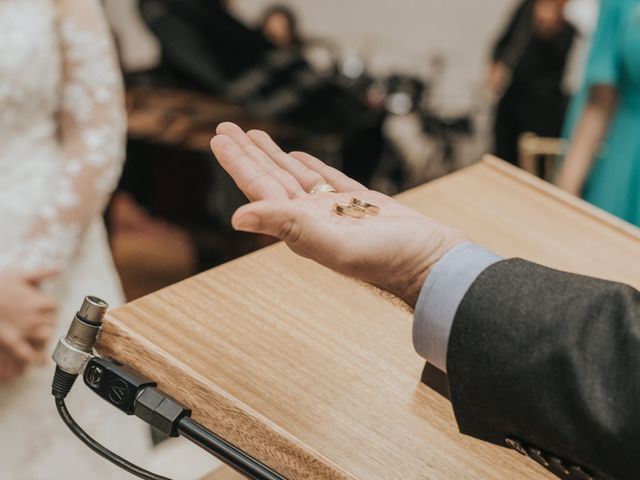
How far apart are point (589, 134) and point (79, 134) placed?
4.26 feet

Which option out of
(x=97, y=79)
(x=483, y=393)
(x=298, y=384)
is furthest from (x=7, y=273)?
(x=483, y=393)

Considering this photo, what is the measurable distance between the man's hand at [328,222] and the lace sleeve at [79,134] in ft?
2.51

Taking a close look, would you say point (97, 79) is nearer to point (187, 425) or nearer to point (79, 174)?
point (79, 174)

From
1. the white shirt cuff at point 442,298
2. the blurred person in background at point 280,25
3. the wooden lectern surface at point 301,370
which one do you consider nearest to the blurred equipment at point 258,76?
the blurred person in background at point 280,25

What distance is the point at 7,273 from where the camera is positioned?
126cm

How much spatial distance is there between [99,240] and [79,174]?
185 millimetres

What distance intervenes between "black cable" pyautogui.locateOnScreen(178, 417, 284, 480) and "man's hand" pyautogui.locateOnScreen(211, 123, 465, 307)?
0.16 metres

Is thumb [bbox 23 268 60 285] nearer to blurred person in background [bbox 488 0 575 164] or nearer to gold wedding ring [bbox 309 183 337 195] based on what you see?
gold wedding ring [bbox 309 183 337 195]

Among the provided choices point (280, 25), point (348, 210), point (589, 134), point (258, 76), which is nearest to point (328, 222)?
point (348, 210)

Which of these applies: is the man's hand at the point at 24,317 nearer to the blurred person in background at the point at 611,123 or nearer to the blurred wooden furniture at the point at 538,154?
the blurred person in background at the point at 611,123

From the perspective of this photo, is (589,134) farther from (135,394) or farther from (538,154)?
(135,394)

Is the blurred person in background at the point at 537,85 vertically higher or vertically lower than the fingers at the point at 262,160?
lower

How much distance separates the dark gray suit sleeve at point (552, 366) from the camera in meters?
0.60

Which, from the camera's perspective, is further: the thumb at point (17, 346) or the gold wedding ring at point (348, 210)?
the thumb at point (17, 346)
